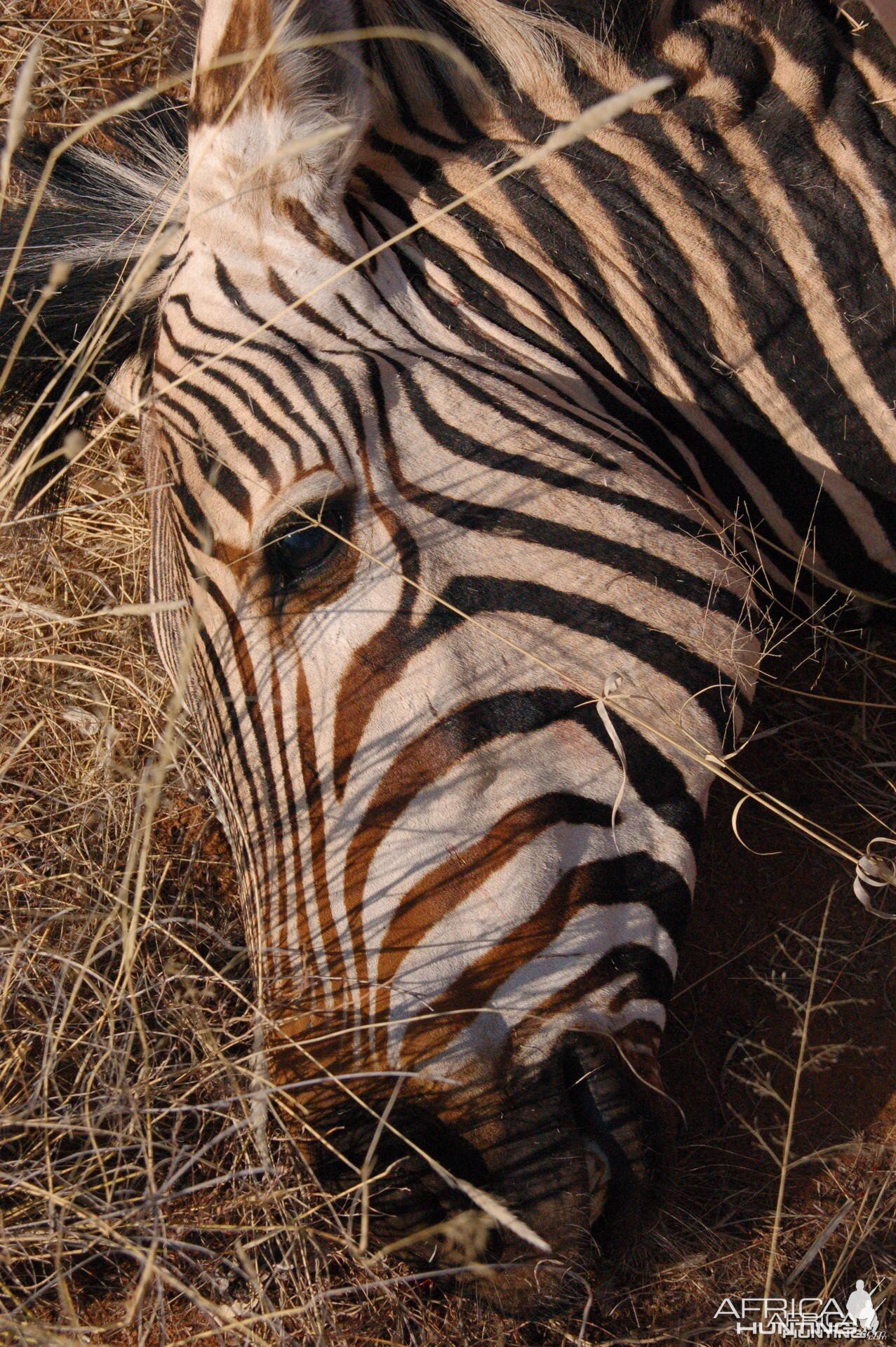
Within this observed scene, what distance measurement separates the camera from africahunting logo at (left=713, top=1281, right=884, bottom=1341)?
227cm

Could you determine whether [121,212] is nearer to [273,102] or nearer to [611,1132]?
[273,102]

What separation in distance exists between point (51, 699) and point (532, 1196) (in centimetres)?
223

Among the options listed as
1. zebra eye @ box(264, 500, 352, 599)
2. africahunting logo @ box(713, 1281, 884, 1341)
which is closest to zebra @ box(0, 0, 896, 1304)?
zebra eye @ box(264, 500, 352, 599)

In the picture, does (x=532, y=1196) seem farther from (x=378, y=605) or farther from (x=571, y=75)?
(x=571, y=75)

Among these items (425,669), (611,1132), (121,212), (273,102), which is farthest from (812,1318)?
(121,212)

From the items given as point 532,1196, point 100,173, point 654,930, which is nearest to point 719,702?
point 654,930

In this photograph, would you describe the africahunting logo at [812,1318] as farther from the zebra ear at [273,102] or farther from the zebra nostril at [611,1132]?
the zebra ear at [273,102]

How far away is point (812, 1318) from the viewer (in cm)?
230

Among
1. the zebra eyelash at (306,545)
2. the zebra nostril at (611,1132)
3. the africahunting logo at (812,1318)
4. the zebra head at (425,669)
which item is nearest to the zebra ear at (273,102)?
the zebra head at (425,669)

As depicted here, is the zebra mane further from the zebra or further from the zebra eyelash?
the zebra eyelash

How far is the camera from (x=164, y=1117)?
263cm

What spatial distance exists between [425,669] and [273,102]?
1026 millimetres

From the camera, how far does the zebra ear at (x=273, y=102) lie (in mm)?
1632

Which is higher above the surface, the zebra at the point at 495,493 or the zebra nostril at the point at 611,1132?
the zebra at the point at 495,493
